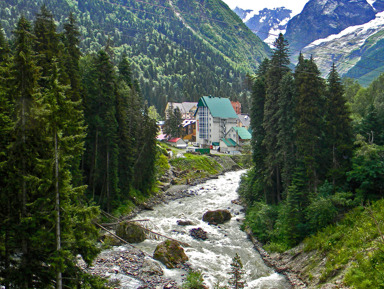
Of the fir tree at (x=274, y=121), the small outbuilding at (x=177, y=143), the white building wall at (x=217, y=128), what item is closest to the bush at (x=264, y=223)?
the fir tree at (x=274, y=121)

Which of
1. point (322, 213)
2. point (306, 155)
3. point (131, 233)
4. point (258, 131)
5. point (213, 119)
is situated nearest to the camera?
point (322, 213)

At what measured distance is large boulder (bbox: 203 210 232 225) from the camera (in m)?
36.1

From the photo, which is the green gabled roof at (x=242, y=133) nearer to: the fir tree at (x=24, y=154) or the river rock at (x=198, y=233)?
the river rock at (x=198, y=233)

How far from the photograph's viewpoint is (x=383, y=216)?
19.8m

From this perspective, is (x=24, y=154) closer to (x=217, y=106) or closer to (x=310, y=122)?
(x=310, y=122)

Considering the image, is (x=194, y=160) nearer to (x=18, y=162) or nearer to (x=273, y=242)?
(x=273, y=242)

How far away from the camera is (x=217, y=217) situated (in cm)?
3631

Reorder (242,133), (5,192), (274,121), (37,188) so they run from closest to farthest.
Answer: (5,192)
(37,188)
(274,121)
(242,133)

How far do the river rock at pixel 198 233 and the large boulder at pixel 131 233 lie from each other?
17.6ft

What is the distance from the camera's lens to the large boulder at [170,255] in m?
23.5

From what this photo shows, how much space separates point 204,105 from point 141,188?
57.0 meters

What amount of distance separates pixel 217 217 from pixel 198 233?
18.0 ft

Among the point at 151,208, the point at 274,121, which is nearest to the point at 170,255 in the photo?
the point at 151,208

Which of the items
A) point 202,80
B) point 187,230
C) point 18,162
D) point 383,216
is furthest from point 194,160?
point 202,80
